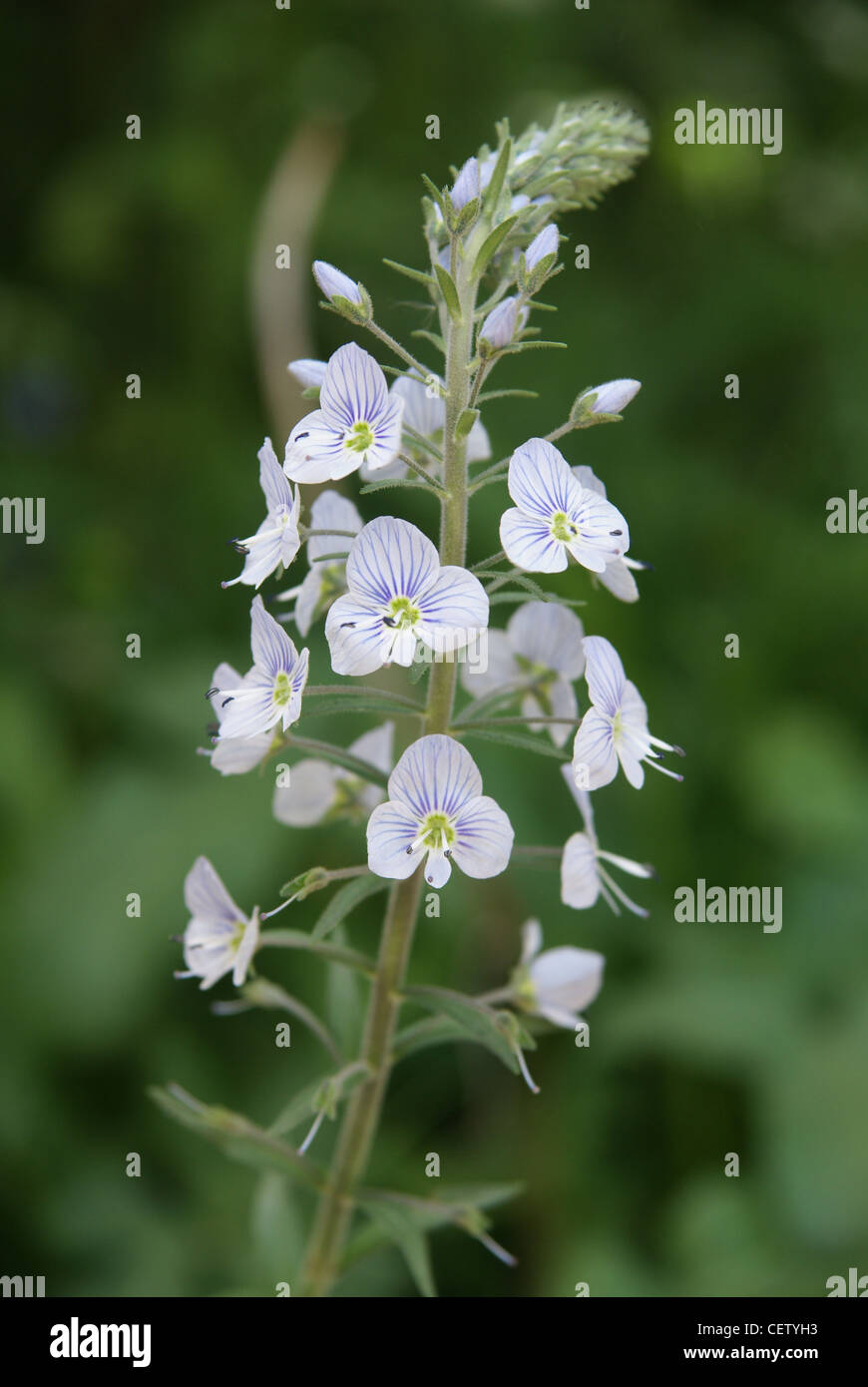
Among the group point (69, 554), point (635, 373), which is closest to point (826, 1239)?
point (635, 373)

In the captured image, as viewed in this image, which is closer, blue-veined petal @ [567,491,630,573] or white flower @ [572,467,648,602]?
blue-veined petal @ [567,491,630,573]

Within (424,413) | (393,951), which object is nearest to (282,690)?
(393,951)

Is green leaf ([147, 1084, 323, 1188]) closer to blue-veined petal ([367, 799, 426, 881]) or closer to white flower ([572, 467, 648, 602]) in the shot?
blue-veined petal ([367, 799, 426, 881])

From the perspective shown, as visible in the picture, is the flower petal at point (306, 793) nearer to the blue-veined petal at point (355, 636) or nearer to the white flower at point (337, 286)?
the blue-veined petal at point (355, 636)

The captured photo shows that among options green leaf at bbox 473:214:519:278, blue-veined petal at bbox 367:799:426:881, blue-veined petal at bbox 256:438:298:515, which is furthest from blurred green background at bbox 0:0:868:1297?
green leaf at bbox 473:214:519:278

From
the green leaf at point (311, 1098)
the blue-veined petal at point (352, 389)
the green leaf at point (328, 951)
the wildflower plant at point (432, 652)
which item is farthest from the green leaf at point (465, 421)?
the green leaf at point (311, 1098)

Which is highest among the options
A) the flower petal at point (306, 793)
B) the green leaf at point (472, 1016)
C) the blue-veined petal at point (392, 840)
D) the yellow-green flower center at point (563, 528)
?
the yellow-green flower center at point (563, 528)
